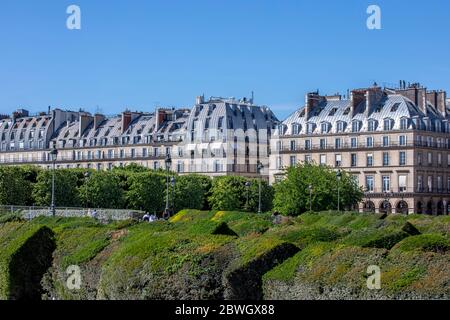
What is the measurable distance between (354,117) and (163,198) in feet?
78.2

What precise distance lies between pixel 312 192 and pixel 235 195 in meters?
12.3

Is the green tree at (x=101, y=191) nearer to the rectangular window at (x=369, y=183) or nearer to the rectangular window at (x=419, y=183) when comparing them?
the rectangular window at (x=369, y=183)

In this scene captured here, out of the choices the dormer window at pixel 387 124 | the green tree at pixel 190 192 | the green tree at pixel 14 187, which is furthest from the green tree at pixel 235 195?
the green tree at pixel 14 187

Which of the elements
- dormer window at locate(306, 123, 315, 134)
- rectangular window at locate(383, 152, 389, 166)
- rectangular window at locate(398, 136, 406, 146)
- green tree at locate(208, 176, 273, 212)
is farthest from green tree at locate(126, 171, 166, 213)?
rectangular window at locate(398, 136, 406, 146)

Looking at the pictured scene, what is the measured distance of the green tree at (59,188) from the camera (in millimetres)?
83438

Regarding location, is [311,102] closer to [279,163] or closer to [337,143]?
[337,143]

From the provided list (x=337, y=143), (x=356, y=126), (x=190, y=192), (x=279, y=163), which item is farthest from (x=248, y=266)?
→ (x=279, y=163)

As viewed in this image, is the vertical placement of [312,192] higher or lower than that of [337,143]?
lower

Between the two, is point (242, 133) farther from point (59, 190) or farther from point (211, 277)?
point (211, 277)

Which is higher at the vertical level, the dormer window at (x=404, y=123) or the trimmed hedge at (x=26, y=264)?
the dormer window at (x=404, y=123)

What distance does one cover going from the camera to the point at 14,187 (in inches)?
3233

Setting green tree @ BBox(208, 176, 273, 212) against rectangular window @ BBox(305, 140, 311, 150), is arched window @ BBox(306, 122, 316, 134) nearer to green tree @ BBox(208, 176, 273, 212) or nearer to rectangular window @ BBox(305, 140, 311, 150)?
rectangular window @ BBox(305, 140, 311, 150)

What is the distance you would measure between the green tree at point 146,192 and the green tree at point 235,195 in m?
6.21
